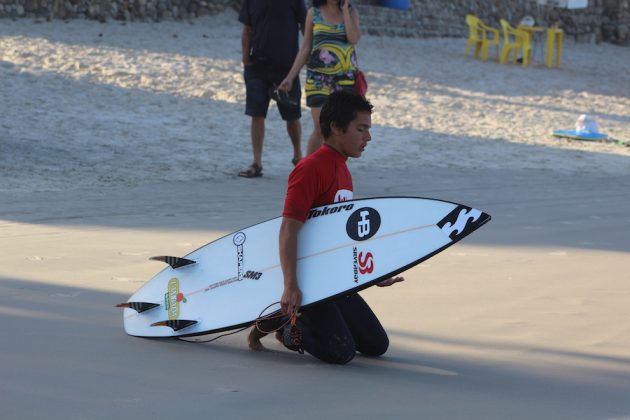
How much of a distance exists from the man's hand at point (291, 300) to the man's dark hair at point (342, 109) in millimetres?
595

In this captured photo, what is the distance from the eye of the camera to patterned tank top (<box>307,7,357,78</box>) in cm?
796

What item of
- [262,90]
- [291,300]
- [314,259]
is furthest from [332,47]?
[291,300]

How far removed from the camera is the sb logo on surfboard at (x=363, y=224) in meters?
4.00

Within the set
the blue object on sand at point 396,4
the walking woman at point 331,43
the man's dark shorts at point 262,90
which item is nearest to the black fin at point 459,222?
the walking woman at point 331,43

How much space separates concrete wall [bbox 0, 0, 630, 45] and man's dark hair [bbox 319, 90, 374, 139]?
12.7 meters

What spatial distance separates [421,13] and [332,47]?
14.5 m

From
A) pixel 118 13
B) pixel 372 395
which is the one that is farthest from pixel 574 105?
pixel 372 395

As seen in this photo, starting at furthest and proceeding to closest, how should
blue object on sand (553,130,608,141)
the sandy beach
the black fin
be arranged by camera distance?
blue object on sand (553,130,608,141) < the black fin < the sandy beach

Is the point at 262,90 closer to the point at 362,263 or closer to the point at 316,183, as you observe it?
the point at 316,183

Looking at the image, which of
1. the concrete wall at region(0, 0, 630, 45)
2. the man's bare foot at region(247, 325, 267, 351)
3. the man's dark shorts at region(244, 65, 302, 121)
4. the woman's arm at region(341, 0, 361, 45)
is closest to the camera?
the man's bare foot at region(247, 325, 267, 351)

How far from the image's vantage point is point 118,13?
16953 millimetres

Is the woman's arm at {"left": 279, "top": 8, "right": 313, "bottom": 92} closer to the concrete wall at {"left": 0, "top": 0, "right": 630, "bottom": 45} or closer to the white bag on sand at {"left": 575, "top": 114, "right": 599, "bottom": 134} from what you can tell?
the white bag on sand at {"left": 575, "top": 114, "right": 599, "bottom": 134}

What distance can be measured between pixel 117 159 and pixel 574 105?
812 centimetres

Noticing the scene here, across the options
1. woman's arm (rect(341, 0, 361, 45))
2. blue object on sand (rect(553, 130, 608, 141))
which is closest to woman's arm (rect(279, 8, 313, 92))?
woman's arm (rect(341, 0, 361, 45))
